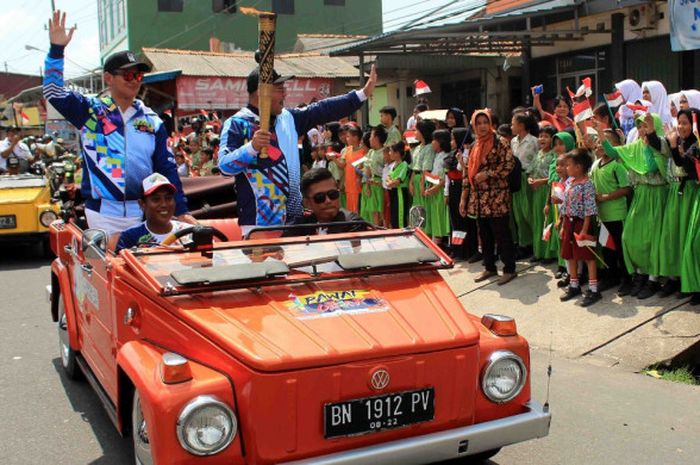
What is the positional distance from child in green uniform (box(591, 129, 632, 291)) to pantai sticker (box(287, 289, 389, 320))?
174 inches

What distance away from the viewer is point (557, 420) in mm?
4992

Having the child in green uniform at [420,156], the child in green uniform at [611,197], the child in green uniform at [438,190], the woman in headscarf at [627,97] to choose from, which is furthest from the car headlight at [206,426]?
the child in green uniform at [420,156]

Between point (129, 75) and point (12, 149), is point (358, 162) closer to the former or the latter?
point (129, 75)

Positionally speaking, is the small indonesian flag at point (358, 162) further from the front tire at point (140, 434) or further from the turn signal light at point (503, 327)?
the front tire at point (140, 434)

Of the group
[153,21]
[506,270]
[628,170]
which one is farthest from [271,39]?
[153,21]

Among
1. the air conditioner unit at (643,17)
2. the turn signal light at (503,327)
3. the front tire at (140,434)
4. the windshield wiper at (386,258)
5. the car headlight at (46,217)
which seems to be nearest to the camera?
the front tire at (140,434)

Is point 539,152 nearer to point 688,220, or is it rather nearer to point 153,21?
point 688,220

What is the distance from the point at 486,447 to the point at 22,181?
1126 centimetres

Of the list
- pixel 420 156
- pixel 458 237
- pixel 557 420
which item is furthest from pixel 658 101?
pixel 557 420

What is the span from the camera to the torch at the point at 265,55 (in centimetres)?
432

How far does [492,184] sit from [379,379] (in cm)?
558

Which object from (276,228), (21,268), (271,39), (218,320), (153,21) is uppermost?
(153,21)

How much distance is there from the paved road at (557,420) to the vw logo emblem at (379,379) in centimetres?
131

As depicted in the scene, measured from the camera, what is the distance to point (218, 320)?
3516 millimetres
